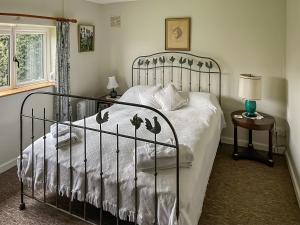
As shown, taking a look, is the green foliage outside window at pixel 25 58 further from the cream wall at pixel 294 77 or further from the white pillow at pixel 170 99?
the cream wall at pixel 294 77

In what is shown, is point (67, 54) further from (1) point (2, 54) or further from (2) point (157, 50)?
(2) point (157, 50)

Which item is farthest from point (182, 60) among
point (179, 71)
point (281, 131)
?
point (281, 131)

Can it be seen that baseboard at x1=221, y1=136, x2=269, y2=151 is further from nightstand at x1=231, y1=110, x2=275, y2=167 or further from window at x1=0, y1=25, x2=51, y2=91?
window at x1=0, y1=25, x2=51, y2=91

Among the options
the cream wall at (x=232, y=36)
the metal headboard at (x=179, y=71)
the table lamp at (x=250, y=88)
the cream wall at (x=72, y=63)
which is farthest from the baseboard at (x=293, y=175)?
the cream wall at (x=72, y=63)

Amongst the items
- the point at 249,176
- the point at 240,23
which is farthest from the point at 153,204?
the point at 240,23

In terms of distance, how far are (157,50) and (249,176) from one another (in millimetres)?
2423

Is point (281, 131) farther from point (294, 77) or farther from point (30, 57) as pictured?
point (30, 57)

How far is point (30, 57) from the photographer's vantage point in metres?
3.72

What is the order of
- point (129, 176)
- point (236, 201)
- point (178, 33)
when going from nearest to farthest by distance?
point (129, 176)
point (236, 201)
point (178, 33)

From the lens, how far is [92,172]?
6.84 ft

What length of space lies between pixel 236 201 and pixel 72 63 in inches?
121

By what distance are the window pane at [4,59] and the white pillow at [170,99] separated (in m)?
1.98

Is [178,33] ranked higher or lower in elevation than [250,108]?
higher

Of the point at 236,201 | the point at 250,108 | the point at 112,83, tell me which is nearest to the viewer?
the point at 236,201
